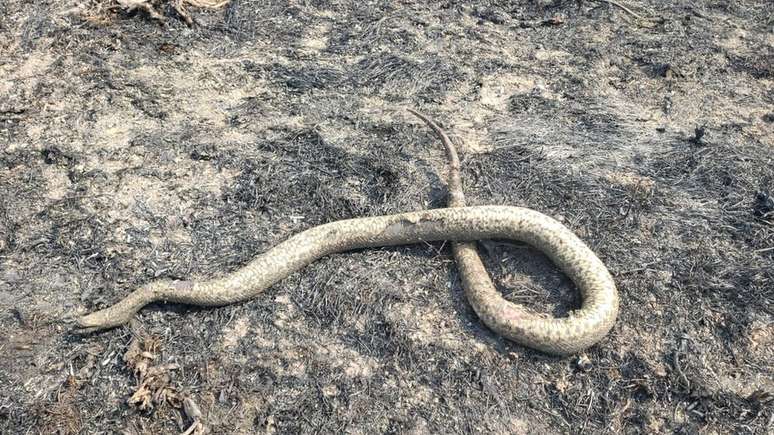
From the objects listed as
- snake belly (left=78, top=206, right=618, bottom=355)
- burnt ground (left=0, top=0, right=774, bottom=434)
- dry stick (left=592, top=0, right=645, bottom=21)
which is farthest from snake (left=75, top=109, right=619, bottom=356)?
dry stick (left=592, top=0, right=645, bottom=21)

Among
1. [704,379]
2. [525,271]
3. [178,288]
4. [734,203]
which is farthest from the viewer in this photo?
[734,203]

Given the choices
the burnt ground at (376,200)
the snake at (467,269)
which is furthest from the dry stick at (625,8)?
the snake at (467,269)

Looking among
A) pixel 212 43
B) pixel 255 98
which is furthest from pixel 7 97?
pixel 255 98

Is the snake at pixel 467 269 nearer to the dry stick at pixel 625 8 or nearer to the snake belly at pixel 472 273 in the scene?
the snake belly at pixel 472 273

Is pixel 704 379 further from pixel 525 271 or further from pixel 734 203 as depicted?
pixel 734 203

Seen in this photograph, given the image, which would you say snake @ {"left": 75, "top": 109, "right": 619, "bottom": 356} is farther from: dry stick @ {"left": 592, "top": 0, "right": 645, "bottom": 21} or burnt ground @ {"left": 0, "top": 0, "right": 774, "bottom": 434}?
dry stick @ {"left": 592, "top": 0, "right": 645, "bottom": 21}
